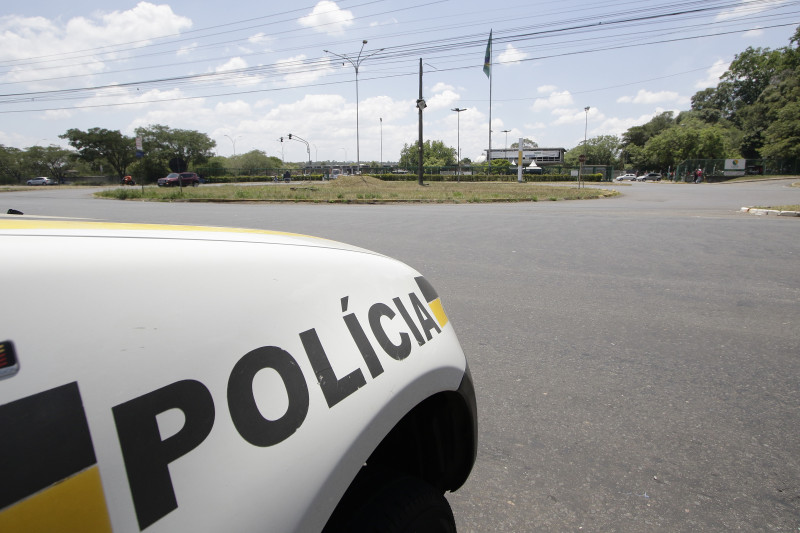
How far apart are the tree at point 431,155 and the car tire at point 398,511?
10896 centimetres

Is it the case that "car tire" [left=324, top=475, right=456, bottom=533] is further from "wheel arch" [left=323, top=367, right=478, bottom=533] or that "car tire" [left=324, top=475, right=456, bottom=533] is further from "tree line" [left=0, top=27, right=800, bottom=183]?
"tree line" [left=0, top=27, right=800, bottom=183]

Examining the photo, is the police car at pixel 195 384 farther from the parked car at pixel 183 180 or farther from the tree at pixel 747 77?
the tree at pixel 747 77

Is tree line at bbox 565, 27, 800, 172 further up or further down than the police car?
further up

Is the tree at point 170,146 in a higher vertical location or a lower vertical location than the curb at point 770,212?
higher

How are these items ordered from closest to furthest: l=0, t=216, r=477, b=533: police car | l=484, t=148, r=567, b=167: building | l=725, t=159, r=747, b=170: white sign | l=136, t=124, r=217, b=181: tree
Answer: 1. l=0, t=216, r=477, b=533: police car
2. l=725, t=159, r=747, b=170: white sign
3. l=136, t=124, r=217, b=181: tree
4. l=484, t=148, r=567, b=167: building

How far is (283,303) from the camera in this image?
1.17 meters

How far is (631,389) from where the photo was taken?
321cm

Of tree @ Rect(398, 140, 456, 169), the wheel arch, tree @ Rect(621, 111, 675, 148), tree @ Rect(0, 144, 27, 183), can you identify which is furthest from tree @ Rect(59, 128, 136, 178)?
tree @ Rect(621, 111, 675, 148)


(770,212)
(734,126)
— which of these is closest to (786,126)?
(734,126)

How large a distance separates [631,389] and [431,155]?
377ft

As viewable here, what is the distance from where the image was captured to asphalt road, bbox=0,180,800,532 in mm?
2211

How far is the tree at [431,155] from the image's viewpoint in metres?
111

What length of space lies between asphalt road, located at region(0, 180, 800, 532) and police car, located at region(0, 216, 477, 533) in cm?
114

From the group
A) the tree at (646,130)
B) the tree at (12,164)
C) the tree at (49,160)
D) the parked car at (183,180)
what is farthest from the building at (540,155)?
the tree at (12,164)
